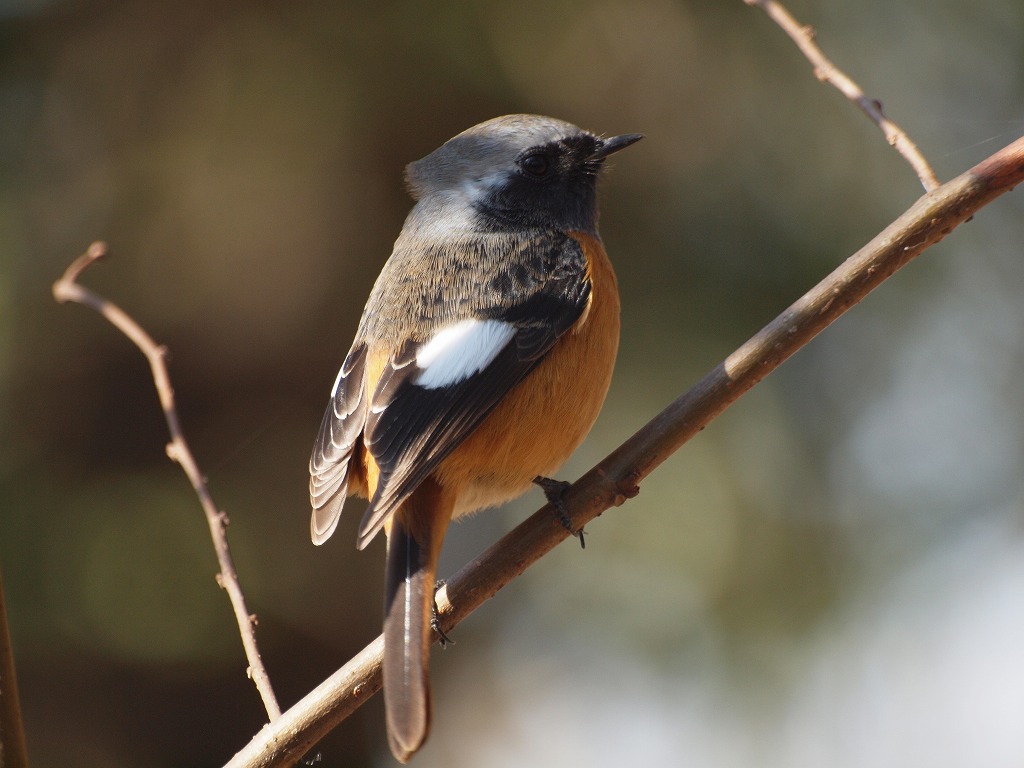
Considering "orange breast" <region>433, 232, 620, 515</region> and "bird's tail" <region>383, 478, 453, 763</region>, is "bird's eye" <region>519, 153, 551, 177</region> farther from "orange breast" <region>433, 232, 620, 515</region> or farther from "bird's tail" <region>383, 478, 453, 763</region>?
"bird's tail" <region>383, 478, 453, 763</region>

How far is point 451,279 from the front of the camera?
10.9ft

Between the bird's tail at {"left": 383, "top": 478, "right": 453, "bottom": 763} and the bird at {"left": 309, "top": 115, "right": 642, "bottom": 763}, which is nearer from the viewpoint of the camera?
the bird's tail at {"left": 383, "top": 478, "right": 453, "bottom": 763}

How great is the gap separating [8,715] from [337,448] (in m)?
1.20

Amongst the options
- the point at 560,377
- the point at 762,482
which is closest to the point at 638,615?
the point at 762,482

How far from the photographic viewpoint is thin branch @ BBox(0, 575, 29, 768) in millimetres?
1972

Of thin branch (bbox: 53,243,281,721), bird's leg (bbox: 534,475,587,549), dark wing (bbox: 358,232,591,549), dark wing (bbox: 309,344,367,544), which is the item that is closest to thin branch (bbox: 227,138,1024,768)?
bird's leg (bbox: 534,475,587,549)

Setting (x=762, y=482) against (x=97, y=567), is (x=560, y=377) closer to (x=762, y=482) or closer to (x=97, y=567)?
(x=762, y=482)

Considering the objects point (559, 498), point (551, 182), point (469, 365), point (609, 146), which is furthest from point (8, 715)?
point (609, 146)

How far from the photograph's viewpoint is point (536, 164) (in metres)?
3.75

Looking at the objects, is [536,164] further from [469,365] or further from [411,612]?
[411,612]

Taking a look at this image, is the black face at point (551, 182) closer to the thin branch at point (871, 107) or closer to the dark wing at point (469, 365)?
the dark wing at point (469, 365)

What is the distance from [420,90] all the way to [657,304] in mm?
1583

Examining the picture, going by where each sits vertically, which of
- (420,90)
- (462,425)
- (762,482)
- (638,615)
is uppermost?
(420,90)

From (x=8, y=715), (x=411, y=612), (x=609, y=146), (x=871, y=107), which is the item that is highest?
(x=871, y=107)
